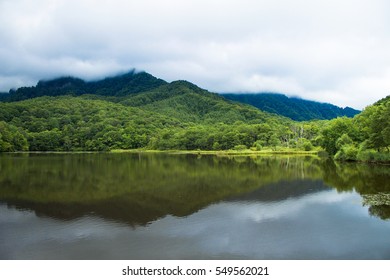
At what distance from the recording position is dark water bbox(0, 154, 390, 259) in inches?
659

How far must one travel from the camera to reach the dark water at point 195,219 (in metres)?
16.7

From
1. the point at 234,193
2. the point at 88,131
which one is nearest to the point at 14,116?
the point at 88,131

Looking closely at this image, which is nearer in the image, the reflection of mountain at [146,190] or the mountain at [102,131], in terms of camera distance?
the reflection of mountain at [146,190]

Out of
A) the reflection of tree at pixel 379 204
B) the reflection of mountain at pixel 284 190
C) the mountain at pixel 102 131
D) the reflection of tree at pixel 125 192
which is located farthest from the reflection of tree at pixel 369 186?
the mountain at pixel 102 131

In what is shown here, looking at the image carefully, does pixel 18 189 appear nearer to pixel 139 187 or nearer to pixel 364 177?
pixel 139 187

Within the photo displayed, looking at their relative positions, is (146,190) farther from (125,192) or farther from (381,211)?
(381,211)

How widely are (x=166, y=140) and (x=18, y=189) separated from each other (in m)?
101

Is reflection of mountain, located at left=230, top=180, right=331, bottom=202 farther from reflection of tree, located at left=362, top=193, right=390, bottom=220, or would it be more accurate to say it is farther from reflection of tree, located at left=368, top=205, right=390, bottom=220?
reflection of tree, located at left=368, top=205, right=390, bottom=220

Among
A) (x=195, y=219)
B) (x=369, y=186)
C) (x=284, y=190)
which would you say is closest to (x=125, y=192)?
(x=195, y=219)

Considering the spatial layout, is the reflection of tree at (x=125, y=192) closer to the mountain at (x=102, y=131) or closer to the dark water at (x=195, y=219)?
the dark water at (x=195, y=219)

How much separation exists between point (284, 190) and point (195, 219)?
1414cm

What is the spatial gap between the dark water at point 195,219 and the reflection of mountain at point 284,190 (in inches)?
3.5

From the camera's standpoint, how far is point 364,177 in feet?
132
